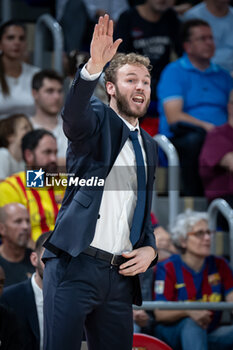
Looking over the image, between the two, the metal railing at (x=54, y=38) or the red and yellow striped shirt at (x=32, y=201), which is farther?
the metal railing at (x=54, y=38)

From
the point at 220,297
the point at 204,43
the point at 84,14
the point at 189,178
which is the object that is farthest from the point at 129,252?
the point at 84,14

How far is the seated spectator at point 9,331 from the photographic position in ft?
11.0

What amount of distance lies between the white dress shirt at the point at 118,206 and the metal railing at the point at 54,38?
3435mm

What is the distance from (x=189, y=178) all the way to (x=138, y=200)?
2.75m

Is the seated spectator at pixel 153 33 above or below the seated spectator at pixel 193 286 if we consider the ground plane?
above

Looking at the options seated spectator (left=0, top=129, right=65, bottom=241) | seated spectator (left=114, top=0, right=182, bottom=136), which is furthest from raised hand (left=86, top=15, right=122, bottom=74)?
seated spectator (left=114, top=0, right=182, bottom=136)

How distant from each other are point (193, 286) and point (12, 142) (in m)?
1.57

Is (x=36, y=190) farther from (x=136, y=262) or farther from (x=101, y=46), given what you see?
(x=101, y=46)

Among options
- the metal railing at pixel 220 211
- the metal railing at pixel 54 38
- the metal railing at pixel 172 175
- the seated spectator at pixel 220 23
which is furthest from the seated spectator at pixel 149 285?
the seated spectator at pixel 220 23

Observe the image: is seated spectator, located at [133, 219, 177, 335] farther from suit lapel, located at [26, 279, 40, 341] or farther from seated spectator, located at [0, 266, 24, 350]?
seated spectator, located at [0, 266, 24, 350]

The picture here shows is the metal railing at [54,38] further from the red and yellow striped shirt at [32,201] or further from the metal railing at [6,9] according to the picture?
the red and yellow striped shirt at [32,201]

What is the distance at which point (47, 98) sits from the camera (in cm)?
578

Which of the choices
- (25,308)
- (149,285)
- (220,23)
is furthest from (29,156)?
(220,23)

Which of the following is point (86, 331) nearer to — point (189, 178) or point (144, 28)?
point (189, 178)
